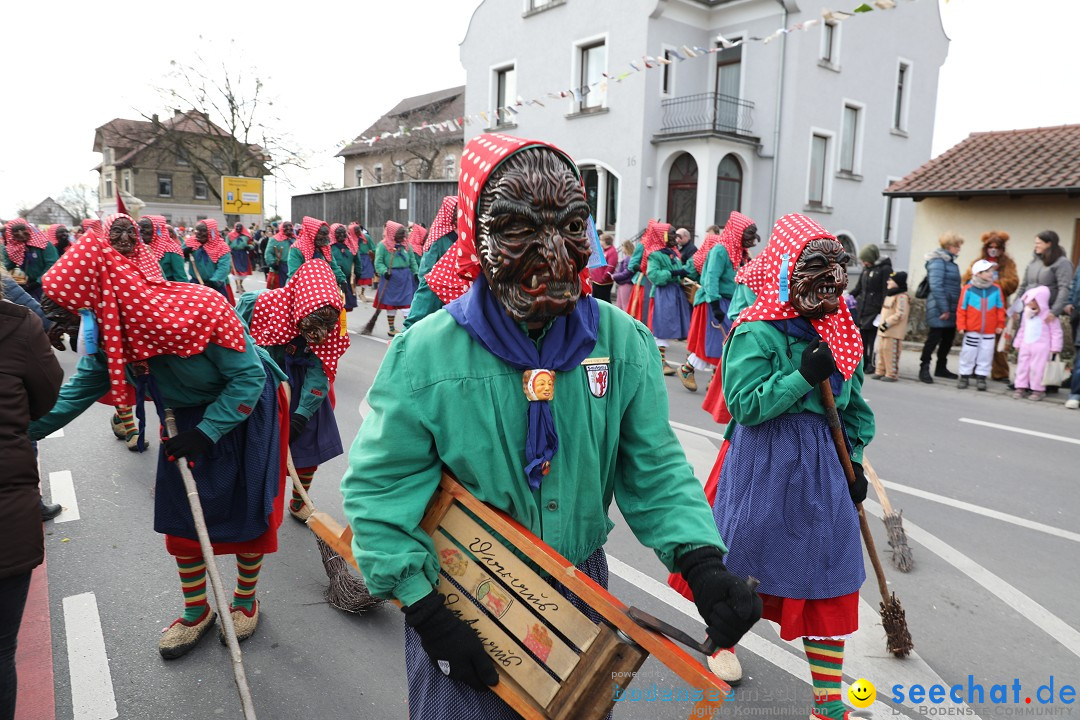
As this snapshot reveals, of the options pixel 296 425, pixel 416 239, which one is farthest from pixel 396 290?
pixel 296 425

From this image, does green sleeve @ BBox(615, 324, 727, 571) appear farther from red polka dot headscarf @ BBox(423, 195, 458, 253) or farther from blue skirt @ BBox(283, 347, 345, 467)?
red polka dot headscarf @ BBox(423, 195, 458, 253)

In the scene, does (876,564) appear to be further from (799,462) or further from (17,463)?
(17,463)

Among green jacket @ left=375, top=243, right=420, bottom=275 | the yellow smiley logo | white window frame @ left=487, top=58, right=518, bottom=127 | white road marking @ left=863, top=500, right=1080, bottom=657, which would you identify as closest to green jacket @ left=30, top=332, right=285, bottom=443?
the yellow smiley logo

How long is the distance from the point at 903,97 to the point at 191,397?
25.9 meters

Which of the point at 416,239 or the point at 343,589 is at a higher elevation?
the point at 416,239

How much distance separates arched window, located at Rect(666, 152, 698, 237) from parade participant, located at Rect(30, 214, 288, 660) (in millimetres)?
18144

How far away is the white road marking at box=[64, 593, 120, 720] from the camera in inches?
119

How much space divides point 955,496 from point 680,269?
17.4 feet

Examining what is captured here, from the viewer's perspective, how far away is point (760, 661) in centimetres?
339

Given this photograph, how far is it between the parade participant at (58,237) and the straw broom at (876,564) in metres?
11.9

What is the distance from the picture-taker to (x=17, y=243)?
34.0 feet

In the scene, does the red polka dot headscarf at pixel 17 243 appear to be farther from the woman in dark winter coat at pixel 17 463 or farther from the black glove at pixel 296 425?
the woman in dark winter coat at pixel 17 463

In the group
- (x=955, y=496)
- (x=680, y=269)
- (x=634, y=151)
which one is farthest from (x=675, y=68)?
(x=955, y=496)

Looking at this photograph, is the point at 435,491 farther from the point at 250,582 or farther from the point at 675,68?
the point at 675,68
